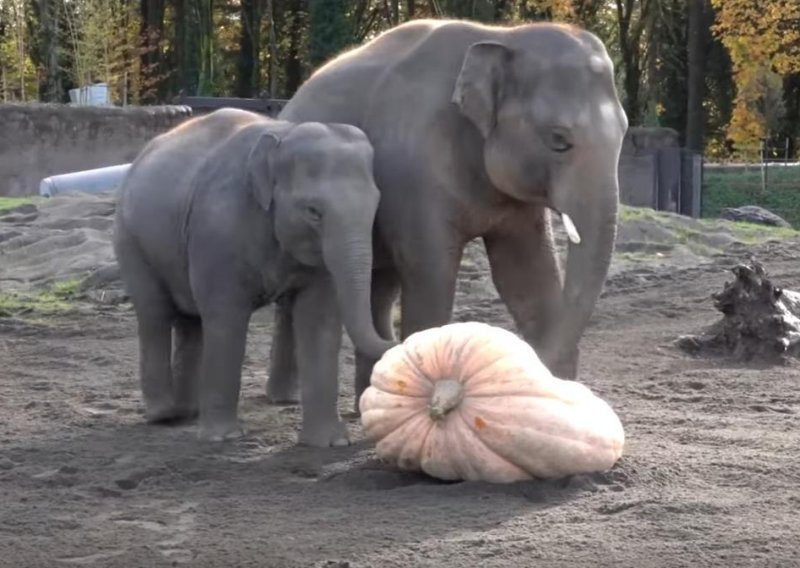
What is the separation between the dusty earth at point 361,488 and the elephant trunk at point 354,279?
1.66 feet

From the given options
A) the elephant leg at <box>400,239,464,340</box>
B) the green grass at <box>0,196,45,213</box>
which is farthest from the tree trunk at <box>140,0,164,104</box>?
the elephant leg at <box>400,239,464,340</box>

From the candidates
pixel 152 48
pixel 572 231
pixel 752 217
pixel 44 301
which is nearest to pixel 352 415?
pixel 572 231

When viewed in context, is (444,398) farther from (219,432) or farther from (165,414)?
(165,414)

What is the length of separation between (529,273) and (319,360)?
51.9 inches

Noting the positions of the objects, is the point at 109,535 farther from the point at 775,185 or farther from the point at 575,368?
the point at 775,185

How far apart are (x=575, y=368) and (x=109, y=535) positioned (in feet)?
8.58

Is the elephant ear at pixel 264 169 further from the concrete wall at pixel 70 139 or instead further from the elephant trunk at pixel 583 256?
the concrete wall at pixel 70 139

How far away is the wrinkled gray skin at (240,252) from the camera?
21.0 ft

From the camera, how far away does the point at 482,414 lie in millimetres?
5652

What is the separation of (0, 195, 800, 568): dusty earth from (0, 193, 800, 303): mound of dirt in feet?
9.64

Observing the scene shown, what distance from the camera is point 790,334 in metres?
9.32

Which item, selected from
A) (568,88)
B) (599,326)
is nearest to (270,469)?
(568,88)

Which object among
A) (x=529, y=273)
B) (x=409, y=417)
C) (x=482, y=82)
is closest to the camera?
(x=409, y=417)

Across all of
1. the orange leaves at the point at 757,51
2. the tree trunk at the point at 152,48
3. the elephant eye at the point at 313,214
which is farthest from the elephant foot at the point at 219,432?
the tree trunk at the point at 152,48
